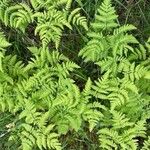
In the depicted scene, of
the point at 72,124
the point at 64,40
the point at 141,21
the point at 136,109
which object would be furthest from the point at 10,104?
the point at 141,21

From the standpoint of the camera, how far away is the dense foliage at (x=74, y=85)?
3891 millimetres

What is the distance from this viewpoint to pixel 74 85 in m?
3.95

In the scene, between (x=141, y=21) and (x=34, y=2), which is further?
(x=141, y=21)

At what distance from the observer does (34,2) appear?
397 cm

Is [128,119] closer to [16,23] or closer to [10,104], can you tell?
[10,104]

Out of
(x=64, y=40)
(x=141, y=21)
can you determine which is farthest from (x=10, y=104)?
(x=141, y=21)

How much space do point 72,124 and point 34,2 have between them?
4.43 ft

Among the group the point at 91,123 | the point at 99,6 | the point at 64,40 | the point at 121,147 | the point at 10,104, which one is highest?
the point at 99,6

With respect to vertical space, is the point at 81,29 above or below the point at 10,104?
above

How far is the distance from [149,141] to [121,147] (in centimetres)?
31

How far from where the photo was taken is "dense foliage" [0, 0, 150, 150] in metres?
3.89

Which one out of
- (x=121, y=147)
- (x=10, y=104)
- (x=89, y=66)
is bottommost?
(x=121, y=147)

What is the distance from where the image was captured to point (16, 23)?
12.9 feet

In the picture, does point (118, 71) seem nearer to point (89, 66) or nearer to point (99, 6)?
point (89, 66)
